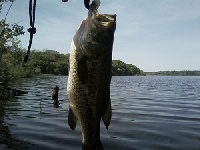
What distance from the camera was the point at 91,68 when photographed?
308 centimetres

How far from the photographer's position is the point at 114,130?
16.3m

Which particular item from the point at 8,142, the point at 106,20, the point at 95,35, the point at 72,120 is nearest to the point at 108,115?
the point at 72,120

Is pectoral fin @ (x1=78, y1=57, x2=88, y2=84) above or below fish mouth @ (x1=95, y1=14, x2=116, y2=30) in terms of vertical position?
below

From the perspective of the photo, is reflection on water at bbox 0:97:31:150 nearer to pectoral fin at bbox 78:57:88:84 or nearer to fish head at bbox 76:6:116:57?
pectoral fin at bbox 78:57:88:84

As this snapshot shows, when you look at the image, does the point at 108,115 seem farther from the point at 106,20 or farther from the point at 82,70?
the point at 106,20

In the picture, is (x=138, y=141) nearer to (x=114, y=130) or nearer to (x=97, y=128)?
(x=114, y=130)

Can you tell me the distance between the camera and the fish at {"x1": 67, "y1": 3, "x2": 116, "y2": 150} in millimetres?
2963

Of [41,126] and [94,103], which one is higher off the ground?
[94,103]

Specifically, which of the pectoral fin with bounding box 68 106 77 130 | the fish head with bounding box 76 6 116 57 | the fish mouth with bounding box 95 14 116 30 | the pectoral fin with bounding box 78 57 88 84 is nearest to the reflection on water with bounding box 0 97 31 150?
the pectoral fin with bounding box 68 106 77 130

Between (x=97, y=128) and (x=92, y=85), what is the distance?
580mm

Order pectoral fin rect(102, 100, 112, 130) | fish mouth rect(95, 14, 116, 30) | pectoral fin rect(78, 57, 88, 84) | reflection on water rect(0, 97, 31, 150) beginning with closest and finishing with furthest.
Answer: fish mouth rect(95, 14, 116, 30)
pectoral fin rect(78, 57, 88, 84)
pectoral fin rect(102, 100, 112, 130)
reflection on water rect(0, 97, 31, 150)

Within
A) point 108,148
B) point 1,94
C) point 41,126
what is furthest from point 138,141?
point 1,94

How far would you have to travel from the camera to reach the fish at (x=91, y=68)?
2963mm

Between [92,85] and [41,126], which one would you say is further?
[41,126]
